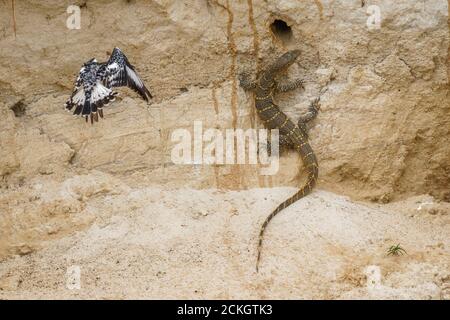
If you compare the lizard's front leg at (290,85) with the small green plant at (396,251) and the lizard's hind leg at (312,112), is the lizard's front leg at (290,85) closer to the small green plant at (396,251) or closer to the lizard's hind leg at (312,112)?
the lizard's hind leg at (312,112)

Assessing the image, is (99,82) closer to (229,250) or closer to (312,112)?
(229,250)

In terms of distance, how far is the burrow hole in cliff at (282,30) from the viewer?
8250 millimetres

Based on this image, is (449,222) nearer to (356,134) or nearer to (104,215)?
(356,134)

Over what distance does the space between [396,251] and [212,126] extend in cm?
238

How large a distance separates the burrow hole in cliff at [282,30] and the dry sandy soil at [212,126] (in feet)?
0.05

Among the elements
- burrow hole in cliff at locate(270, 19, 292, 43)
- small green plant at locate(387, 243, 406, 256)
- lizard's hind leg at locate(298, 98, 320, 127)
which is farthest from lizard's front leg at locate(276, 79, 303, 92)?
small green plant at locate(387, 243, 406, 256)

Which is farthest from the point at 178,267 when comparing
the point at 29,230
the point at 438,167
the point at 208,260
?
the point at 438,167

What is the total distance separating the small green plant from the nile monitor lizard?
1289 millimetres

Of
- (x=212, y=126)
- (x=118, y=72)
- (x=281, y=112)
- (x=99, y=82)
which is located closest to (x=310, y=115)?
(x=281, y=112)

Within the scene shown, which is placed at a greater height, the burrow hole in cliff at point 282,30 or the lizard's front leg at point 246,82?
the burrow hole in cliff at point 282,30

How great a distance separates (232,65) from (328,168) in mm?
1556

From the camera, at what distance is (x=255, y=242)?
23.4 feet

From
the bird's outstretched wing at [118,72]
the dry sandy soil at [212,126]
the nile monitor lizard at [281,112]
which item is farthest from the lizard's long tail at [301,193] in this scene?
the bird's outstretched wing at [118,72]

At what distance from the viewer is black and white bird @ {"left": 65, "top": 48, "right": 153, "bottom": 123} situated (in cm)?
762
